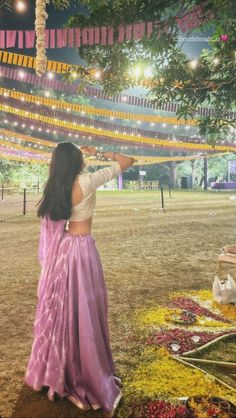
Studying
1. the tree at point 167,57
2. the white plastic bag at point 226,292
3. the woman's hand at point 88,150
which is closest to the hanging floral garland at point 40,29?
the tree at point 167,57

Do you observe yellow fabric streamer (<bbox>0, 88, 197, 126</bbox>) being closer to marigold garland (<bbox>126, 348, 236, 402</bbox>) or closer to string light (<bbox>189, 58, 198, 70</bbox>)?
string light (<bbox>189, 58, 198, 70</bbox>)

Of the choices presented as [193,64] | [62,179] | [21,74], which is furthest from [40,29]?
[21,74]

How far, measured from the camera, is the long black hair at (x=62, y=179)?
2756 millimetres

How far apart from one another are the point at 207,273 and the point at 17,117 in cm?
1688

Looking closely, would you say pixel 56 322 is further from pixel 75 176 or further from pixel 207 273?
pixel 207 273

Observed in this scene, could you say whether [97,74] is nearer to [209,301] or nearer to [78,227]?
[78,227]

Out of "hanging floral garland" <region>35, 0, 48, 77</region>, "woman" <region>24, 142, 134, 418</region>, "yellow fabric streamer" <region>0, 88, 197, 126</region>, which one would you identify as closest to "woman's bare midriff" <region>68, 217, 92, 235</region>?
"woman" <region>24, 142, 134, 418</region>

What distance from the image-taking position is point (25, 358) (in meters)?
3.59

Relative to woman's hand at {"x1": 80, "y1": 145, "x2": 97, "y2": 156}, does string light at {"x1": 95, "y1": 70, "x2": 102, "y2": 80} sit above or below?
above

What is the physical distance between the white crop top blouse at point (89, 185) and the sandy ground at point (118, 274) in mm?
1592

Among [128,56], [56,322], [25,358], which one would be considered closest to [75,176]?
[56,322]

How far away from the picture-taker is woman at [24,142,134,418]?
2.74m

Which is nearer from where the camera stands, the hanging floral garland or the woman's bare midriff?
the woman's bare midriff

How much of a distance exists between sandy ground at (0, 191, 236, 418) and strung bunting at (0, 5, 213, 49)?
3940 millimetres
